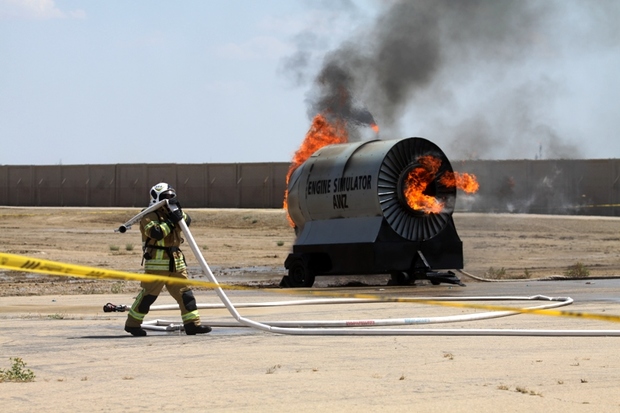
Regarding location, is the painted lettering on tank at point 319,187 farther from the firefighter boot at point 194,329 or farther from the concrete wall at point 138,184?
the concrete wall at point 138,184

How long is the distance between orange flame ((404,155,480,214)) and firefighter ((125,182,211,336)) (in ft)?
32.8

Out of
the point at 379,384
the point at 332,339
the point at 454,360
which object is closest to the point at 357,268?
the point at 332,339

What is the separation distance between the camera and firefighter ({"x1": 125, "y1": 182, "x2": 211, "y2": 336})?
41.6 ft

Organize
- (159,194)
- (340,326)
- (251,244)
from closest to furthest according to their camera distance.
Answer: (159,194), (340,326), (251,244)

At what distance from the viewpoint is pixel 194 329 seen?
12.7m

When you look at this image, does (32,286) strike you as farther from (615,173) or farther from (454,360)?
(615,173)

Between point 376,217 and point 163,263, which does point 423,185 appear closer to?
point 376,217

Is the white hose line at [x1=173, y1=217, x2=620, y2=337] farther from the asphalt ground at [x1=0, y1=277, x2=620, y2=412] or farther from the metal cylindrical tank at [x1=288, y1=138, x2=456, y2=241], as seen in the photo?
the metal cylindrical tank at [x1=288, y1=138, x2=456, y2=241]

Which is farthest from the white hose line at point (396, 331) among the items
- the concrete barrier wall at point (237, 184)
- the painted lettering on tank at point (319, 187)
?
the concrete barrier wall at point (237, 184)

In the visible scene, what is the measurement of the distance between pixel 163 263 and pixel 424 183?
35.9 feet

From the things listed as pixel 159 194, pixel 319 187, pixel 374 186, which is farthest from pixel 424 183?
pixel 159 194

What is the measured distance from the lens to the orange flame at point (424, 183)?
22438 mm

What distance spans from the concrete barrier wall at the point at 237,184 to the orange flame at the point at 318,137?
23687 mm

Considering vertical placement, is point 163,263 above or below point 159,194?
below
